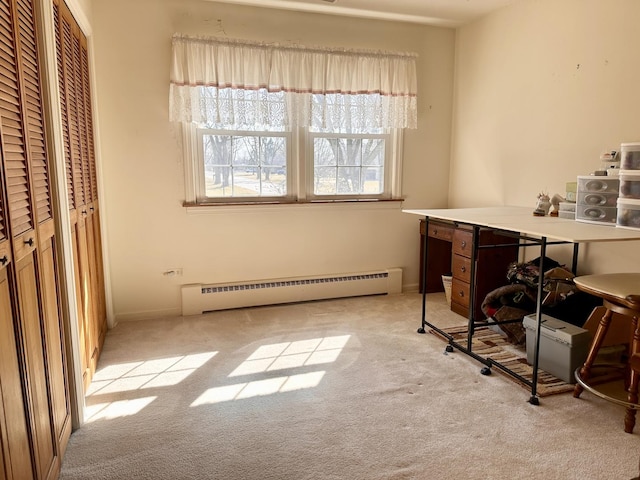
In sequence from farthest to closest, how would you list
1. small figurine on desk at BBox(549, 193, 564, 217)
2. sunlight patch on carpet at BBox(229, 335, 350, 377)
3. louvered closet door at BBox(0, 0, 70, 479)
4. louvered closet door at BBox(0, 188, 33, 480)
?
small figurine on desk at BBox(549, 193, 564, 217)
sunlight patch on carpet at BBox(229, 335, 350, 377)
louvered closet door at BBox(0, 0, 70, 479)
louvered closet door at BBox(0, 188, 33, 480)

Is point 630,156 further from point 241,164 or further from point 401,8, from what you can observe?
point 241,164

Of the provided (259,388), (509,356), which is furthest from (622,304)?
(259,388)

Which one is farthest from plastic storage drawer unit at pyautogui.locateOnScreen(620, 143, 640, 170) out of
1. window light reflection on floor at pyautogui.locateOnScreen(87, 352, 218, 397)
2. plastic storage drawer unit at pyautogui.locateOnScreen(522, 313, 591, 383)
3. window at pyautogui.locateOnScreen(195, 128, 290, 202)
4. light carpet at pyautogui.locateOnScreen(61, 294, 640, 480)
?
window light reflection on floor at pyautogui.locateOnScreen(87, 352, 218, 397)

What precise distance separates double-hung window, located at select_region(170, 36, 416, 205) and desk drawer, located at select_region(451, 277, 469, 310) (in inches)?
41.5

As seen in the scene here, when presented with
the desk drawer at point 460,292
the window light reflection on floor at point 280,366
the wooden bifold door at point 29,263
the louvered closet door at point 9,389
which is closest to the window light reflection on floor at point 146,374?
the window light reflection on floor at point 280,366

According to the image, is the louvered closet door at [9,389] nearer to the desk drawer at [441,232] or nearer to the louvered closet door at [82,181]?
the louvered closet door at [82,181]

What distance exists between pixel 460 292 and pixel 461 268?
213 millimetres

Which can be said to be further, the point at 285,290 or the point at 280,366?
the point at 285,290

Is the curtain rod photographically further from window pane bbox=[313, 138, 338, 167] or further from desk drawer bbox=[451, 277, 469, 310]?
desk drawer bbox=[451, 277, 469, 310]

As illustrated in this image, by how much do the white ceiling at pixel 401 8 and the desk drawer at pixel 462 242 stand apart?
1.85 metres

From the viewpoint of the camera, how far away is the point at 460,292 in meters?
3.74

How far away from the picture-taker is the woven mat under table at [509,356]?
2510 mm

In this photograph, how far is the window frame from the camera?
365 centimetres

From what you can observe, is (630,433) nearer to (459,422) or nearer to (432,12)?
(459,422)
